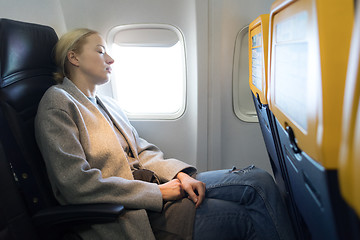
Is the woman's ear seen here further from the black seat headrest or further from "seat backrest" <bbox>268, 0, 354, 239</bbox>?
"seat backrest" <bbox>268, 0, 354, 239</bbox>

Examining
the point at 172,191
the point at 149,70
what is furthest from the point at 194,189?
the point at 149,70

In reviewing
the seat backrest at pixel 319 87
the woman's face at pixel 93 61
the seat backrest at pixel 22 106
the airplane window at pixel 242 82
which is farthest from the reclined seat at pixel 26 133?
the airplane window at pixel 242 82

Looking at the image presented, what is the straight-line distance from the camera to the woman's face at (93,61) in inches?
57.7

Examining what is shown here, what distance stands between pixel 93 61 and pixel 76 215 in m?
0.83

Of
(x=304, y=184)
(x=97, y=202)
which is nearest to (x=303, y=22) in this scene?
(x=304, y=184)

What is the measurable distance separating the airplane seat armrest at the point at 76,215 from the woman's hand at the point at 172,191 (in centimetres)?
27

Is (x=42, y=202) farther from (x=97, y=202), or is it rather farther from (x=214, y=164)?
(x=214, y=164)

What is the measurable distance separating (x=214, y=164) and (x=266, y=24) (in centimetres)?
137

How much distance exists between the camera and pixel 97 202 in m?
1.13

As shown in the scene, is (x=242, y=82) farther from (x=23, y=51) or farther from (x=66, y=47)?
(x=23, y=51)

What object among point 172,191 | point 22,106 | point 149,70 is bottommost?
point 172,191

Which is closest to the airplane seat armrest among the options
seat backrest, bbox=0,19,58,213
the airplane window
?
seat backrest, bbox=0,19,58,213

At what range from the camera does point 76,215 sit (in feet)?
3.37

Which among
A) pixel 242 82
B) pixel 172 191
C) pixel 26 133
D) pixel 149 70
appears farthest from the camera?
pixel 149 70
